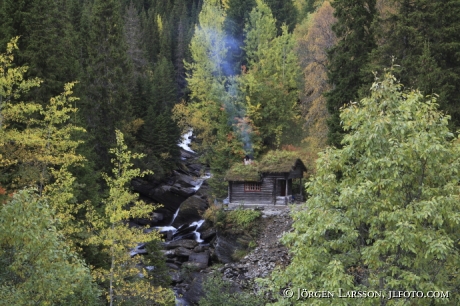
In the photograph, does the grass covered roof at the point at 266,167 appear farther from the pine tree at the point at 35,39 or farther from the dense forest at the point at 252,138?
the pine tree at the point at 35,39

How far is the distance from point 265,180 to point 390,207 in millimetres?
20640

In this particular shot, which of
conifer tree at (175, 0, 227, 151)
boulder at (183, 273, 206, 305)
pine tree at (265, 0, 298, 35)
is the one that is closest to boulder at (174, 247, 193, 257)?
boulder at (183, 273, 206, 305)

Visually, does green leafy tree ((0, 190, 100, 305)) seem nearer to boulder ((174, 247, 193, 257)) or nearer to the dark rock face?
the dark rock face

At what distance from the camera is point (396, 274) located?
30.9 feet

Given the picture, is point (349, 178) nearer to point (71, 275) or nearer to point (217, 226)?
point (71, 275)

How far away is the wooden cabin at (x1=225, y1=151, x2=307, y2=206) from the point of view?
94.2 ft

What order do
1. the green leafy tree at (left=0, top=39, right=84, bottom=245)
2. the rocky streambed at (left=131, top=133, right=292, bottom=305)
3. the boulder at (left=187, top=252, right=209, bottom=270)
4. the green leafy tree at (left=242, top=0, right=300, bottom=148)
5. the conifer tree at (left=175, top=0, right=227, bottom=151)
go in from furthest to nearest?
the conifer tree at (left=175, top=0, right=227, bottom=151) < the green leafy tree at (left=242, top=0, right=300, bottom=148) < the boulder at (left=187, top=252, right=209, bottom=270) < the rocky streambed at (left=131, top=133, right=292, bottom=305) < the green leafy tree at (left=0, top=39, right=84, bottom=245)

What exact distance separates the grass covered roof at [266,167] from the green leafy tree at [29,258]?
19091mm

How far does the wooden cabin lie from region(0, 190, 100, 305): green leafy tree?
19.2 metres

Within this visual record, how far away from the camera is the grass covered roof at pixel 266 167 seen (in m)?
28.5

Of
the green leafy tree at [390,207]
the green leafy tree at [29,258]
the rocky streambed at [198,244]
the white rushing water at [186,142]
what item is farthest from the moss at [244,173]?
the white rushing water at [186,142]

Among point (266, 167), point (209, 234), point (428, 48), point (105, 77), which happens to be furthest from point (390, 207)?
point (105, 77)

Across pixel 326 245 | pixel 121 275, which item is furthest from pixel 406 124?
pixel 121 275

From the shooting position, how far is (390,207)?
28.3ft
